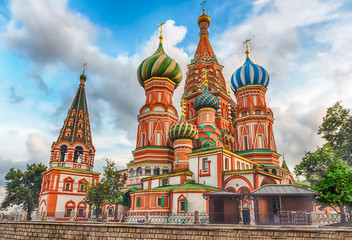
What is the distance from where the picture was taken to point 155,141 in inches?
1231

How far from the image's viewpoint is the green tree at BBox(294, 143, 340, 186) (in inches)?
1043

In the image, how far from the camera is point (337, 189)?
17312 millimetres

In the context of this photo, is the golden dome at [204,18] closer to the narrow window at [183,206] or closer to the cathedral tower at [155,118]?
the cathedral tower at [155,118]

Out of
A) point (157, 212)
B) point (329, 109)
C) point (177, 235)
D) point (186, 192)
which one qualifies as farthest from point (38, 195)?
point (329, 109)

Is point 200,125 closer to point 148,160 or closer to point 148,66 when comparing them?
point 148,160

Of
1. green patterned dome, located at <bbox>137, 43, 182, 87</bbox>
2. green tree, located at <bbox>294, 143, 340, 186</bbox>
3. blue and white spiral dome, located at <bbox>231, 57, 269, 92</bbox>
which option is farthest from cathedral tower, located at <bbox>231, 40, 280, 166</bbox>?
green patterned dome, located at <bbox>137, 43, 182, 87</bbox>

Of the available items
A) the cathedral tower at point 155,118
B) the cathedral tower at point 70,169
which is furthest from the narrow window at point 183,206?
the cathedral tower at point 70,169

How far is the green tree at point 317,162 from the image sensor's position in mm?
26500

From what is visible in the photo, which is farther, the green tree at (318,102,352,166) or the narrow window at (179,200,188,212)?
the green tree at (318,102,352,166)

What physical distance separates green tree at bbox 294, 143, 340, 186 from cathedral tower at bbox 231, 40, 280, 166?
9.07 ft

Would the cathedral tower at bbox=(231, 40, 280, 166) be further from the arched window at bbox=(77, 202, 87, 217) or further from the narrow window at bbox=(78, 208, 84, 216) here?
the narrow window at bbox=(78, 208, 84, 216)

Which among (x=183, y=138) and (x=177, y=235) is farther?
(x=183, y=138)

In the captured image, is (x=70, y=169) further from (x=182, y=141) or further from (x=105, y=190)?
(x=182, y=141)

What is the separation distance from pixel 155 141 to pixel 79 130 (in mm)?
10750
